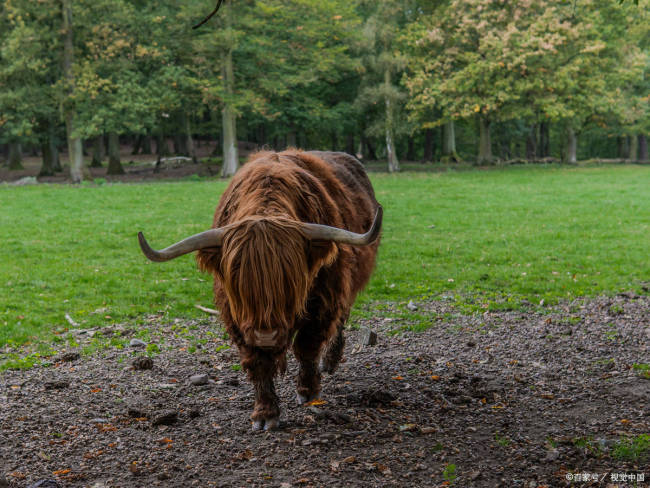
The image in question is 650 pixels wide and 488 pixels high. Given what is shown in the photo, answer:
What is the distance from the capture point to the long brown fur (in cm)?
395

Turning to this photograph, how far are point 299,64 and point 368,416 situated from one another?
96.4ft

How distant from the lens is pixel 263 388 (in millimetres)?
4613

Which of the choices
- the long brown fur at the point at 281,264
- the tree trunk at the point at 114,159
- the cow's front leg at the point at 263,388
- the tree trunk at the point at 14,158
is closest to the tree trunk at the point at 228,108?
the tree trunk at the point at 114,159

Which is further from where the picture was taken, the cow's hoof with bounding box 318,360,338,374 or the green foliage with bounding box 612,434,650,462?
the cow's hoof with bounding box 318,360,338,374

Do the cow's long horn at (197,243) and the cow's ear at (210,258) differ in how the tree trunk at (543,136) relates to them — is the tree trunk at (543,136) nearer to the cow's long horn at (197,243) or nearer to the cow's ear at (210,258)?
the cow's ear at (210,258)

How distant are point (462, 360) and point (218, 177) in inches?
1001

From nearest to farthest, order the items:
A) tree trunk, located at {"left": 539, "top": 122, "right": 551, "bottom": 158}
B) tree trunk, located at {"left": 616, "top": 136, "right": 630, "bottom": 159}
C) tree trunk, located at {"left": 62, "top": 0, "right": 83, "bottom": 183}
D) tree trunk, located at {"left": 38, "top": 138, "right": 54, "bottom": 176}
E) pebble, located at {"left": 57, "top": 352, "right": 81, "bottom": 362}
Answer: pebble, located at {"left": 57, "top": 352, "right": 81, "bottom": 362} < tree trunk, located at {"left": 62, "top": 0, "right": 83, "bottom": 183} < tree trunk, located at {"left": 38, "top": 138, "right": 54, "bottom": 176} < tree trunk, located at {"left": 539, "top": 122, "right": 551, "bottom": 158} < tree trunk, located at {"left": 616, "top": 136, "right": 630, "bottom": 159}

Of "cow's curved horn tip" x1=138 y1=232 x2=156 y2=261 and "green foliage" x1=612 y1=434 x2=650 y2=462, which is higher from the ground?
"cow's curved horn tip" x1=138 y1=232 x2=156 y2=261

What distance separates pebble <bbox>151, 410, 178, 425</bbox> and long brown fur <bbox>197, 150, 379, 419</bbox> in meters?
0.70

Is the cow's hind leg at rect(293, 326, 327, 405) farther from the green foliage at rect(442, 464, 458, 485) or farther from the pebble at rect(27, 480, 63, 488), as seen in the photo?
the pebble at rect(27, 480, 63, 488)

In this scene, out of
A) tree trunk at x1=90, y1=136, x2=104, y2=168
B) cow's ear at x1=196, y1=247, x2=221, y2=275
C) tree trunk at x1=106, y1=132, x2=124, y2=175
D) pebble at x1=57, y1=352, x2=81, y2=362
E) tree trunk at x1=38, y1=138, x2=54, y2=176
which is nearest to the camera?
cow's ear at x1=196, y1=247, x2=221, y2=275

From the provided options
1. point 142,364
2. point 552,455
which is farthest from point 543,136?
point 552,455

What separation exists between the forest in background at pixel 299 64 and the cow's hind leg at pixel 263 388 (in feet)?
79.2

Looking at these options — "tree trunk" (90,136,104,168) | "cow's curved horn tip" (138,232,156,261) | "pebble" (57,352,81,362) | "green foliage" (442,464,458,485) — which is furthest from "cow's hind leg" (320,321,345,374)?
"tree trunk" (90,136,104,168)
